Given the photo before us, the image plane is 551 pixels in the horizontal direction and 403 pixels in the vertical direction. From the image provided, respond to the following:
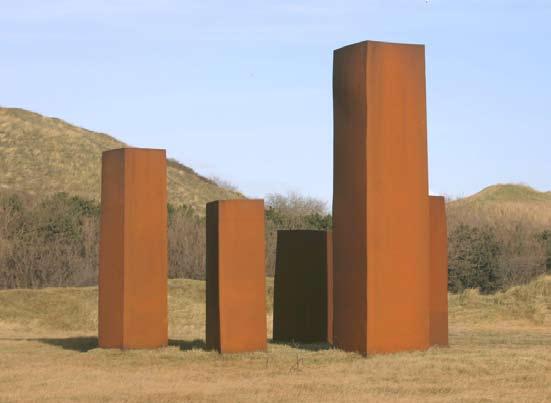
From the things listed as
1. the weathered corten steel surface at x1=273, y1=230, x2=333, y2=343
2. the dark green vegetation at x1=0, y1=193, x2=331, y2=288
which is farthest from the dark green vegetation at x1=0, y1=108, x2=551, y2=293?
the weathered corten steel surface at x1=273, y1=230, x2=333, y2=343

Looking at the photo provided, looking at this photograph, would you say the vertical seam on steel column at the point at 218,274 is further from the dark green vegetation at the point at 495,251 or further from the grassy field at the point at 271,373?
the dark green vegetation at the point at 495,251

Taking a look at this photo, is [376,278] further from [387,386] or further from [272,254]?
[272,254]

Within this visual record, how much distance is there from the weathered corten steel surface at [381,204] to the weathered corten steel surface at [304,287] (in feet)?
10.6

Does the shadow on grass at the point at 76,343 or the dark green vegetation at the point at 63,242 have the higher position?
the dark green vegetation at the point at 63,242

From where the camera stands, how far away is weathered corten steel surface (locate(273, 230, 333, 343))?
20.9 metres

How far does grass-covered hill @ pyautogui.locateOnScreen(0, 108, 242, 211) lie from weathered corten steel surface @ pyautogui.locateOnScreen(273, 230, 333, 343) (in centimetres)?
3504

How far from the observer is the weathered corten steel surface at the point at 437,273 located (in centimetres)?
1906

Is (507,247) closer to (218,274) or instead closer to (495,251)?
(495,251)

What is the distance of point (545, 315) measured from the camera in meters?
31.1

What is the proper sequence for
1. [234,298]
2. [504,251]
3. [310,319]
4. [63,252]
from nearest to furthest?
1. [234,298]
2. [310,319]
3. [63,252]
4. [504,251]

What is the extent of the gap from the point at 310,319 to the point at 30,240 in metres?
23.2

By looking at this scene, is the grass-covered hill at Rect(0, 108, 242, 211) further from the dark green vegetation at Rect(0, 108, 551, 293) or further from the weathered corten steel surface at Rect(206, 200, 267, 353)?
the weathered corten steel surface at Rect(206, 200, 267, 353)

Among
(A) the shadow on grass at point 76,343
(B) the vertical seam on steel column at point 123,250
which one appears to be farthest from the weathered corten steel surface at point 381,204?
(A) the shadow on grass at point 76,343

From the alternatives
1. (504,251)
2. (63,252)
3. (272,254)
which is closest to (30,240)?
(63,252)
